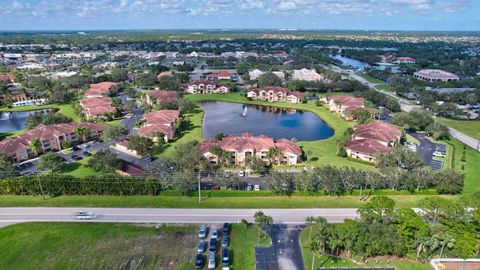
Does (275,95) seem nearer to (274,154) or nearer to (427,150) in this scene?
(427,150)

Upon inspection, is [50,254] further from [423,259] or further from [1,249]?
[423,259]

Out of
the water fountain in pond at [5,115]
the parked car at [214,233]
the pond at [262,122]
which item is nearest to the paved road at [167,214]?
the parked car at [214,233]

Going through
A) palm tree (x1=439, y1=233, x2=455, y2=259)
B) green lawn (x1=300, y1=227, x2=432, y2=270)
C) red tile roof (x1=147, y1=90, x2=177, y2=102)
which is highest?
red tile roof (x1=147, y1=90, x2=177, y2=102)

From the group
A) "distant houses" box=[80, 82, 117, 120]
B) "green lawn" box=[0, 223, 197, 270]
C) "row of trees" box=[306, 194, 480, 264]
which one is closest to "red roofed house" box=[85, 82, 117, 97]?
"distant houses" box=[80, 82, 117, 120]

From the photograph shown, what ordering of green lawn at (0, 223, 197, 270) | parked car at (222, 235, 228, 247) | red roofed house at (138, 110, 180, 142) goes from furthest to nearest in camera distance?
red roofed house at (138, 110, 180, 142) < parked car at (222, 235, 228, 247) < green lawn at (0, 223, 197, 270)

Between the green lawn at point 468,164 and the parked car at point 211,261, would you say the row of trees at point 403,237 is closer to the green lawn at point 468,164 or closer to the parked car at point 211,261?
the parked car at point 211,261

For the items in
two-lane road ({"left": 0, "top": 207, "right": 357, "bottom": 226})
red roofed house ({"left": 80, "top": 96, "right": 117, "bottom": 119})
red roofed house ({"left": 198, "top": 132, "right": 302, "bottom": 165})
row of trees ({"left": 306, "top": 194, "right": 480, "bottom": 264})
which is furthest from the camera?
red roofed house ({"left": 80, "top": 96, "right": 117, "bottom": 119})

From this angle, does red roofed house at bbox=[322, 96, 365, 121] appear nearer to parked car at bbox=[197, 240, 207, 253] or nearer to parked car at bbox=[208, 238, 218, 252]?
parked car at bbox=[208, 238, 218, 252]
